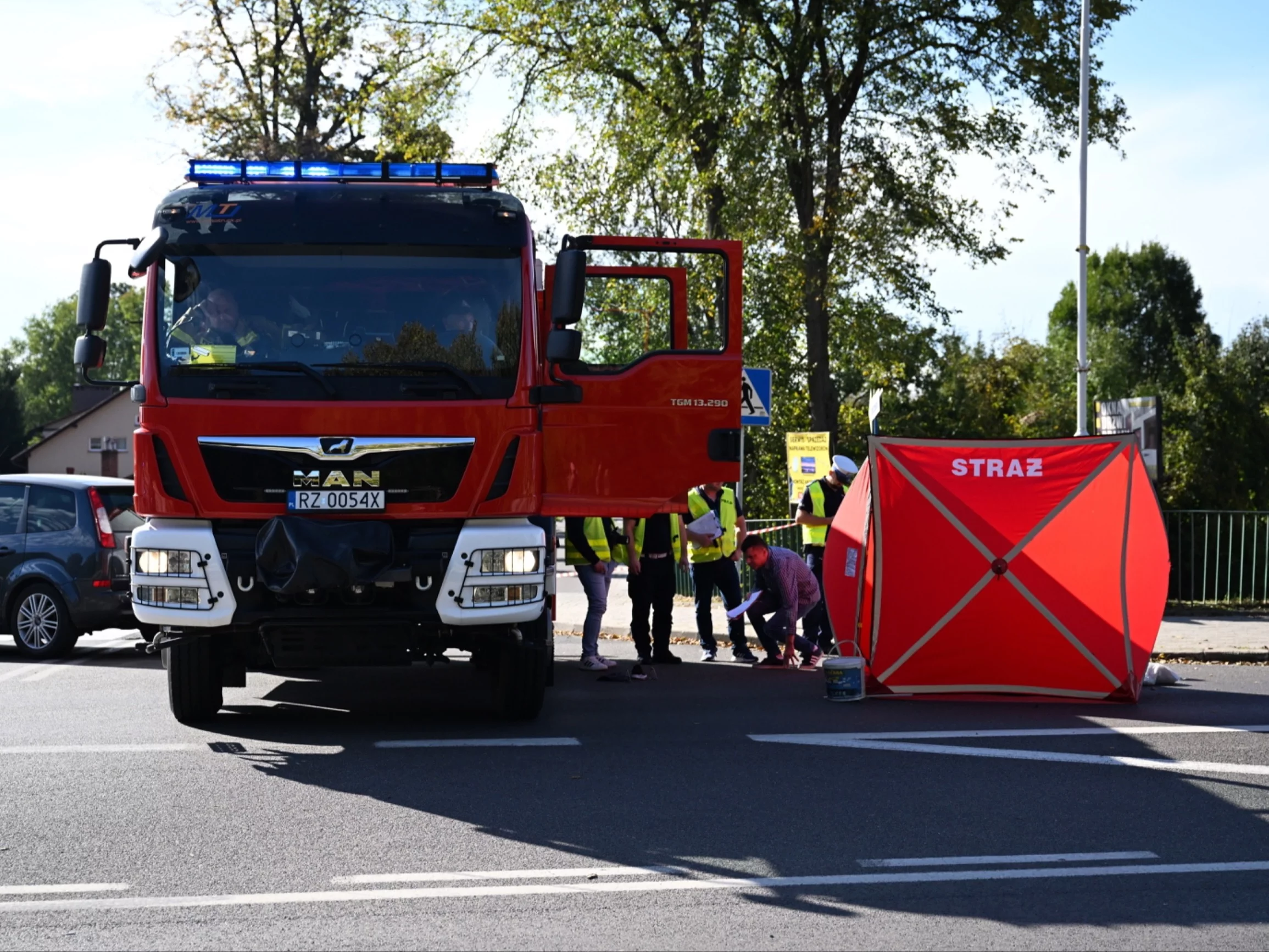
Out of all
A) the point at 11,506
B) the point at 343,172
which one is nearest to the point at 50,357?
the point at 11,506

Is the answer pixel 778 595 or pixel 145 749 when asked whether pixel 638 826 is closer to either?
pixel 145 749

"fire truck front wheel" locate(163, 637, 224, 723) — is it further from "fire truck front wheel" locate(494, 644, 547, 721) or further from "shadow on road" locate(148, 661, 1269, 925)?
"fire truck front wheel" locate(494, 644, 547, 721)

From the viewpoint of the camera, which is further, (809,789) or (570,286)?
(570,286)

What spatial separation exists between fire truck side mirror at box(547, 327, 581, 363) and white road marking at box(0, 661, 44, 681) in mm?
6233

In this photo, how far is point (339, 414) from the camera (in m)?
8.58

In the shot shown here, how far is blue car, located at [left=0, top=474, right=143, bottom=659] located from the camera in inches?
541

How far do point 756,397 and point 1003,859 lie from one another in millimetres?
10785

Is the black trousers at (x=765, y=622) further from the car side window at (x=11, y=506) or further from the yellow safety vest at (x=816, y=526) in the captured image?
the car side window at (x=11, y=506)

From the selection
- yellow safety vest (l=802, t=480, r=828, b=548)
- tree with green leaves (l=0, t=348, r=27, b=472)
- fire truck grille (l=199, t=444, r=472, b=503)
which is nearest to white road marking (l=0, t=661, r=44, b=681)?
fire truck grille (l=199, t=444, r=472, b=503)

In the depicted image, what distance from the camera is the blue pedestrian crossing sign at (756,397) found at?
16188 millimetres

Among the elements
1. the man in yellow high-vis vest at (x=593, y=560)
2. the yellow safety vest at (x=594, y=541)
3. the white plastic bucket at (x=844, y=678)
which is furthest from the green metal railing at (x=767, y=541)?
the white plastic bucket at (x=844, y=678)

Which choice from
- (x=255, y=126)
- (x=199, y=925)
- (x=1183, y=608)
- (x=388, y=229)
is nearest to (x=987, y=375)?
(x=255, y=126)

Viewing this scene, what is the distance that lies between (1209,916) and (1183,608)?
1346cm

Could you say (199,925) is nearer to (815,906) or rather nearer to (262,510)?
(815,906)
